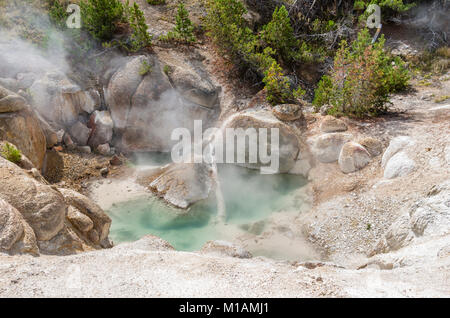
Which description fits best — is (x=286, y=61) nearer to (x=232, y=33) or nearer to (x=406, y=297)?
(x=232, y=33)

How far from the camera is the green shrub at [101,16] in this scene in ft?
48.1

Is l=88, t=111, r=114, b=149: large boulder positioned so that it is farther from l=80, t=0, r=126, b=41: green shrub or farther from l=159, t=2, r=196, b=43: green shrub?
l=159, t=2, r=196, b=43: green shrub

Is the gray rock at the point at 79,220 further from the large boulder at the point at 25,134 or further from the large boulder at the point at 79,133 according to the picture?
the large boulder at the point at 79,133

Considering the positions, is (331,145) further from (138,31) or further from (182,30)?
(138,31)

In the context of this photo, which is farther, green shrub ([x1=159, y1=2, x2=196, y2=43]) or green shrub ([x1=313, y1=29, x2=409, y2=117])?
green shrub ([x1=159, y1=2, x2=196, y2=43])

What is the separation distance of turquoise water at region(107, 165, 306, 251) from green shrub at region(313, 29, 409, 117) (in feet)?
11.7

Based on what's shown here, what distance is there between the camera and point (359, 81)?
39.1ft

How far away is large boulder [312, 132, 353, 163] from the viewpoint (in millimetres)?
11930

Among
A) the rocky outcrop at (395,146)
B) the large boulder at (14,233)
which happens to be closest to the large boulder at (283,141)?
the rocky outcrop at (395,146)

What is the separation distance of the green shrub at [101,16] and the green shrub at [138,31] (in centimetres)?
73

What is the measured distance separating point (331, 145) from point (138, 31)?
10158 mm

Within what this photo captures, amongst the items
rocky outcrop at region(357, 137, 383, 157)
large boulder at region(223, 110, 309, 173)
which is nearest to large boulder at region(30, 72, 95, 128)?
large boulder at region(223, 110, 309, 173)

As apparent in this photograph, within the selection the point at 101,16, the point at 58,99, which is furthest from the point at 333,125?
the point at 101,16
